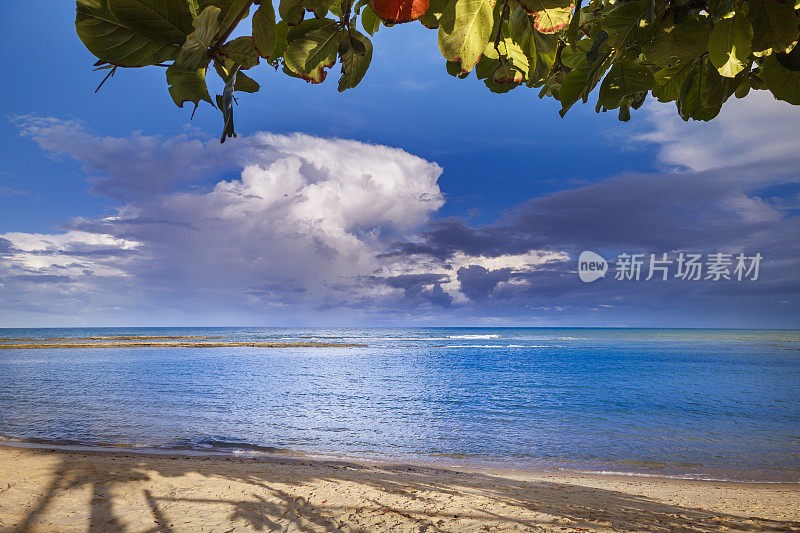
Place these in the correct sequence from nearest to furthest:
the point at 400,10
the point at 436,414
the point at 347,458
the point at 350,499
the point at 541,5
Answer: the point at 400,10
the point at 541,5
the point at 350,499
the point at 347,458
the point at 436,414

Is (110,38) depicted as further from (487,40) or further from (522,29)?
(522,29)

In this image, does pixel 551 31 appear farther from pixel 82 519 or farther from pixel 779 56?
pixel 82 519

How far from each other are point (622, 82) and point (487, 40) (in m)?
0.55

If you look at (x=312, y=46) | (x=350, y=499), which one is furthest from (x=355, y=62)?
(x=350, y=499)

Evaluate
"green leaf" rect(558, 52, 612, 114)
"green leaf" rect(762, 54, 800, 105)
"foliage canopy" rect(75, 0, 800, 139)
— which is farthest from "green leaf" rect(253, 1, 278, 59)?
"green leaf" rect(762, 54, 800, 105)

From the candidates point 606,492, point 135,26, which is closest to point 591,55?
point 135,26

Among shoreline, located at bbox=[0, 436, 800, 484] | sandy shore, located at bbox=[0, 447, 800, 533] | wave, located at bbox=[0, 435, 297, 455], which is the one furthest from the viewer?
wave, located at bbox=[0, 435, 297, 455]

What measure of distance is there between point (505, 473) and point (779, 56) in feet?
25.5

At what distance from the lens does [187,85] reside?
55cm

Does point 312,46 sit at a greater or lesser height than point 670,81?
lesser

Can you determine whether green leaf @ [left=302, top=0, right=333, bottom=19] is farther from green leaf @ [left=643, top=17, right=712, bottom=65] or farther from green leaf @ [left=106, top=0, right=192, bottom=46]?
green leaf @ [left=643, top=17, right=712, bottom=65]

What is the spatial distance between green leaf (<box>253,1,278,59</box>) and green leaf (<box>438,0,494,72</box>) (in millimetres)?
195

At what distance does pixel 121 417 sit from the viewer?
11117mm

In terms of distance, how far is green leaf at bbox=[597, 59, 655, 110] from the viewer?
85 cm
